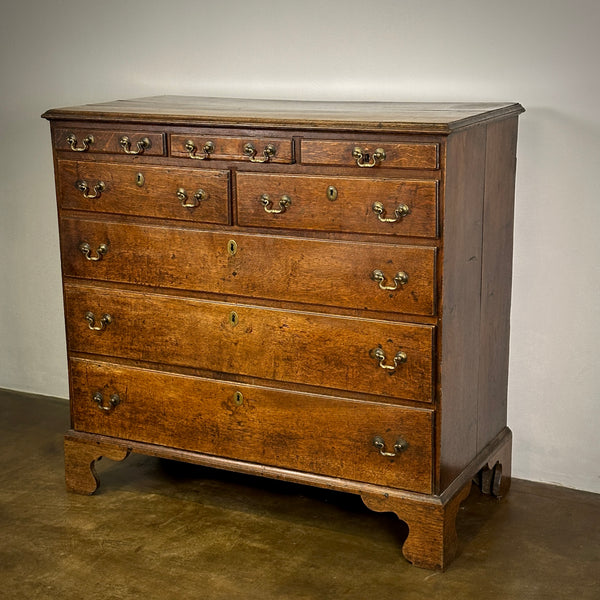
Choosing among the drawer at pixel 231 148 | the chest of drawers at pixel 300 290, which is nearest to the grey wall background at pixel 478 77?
the chest of drawers at pixel 300 290

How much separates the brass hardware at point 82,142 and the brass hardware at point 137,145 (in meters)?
0.11

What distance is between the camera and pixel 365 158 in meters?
2.79

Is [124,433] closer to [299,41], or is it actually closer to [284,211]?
[284,211]

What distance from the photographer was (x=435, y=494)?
9.66ft

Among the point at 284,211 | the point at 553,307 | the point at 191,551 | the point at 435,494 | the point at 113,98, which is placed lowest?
the point at 191,551

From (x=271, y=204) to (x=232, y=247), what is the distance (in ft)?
0.63

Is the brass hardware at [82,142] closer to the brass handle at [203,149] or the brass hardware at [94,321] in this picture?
the brass handle at [203,149]

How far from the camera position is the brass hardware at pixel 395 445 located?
2.94 meters

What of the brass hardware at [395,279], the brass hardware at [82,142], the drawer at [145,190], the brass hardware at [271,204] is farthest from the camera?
the brass hardware at [82,142]

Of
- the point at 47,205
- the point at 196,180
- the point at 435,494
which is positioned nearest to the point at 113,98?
the point at 47,205

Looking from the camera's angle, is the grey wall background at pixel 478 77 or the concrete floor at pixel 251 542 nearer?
the concrete floor at pixel 251 542

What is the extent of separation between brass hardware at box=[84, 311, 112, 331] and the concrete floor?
0.59 m

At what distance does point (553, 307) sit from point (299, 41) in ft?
4.14

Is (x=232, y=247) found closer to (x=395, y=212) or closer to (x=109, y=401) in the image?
(x=395, y=212)
